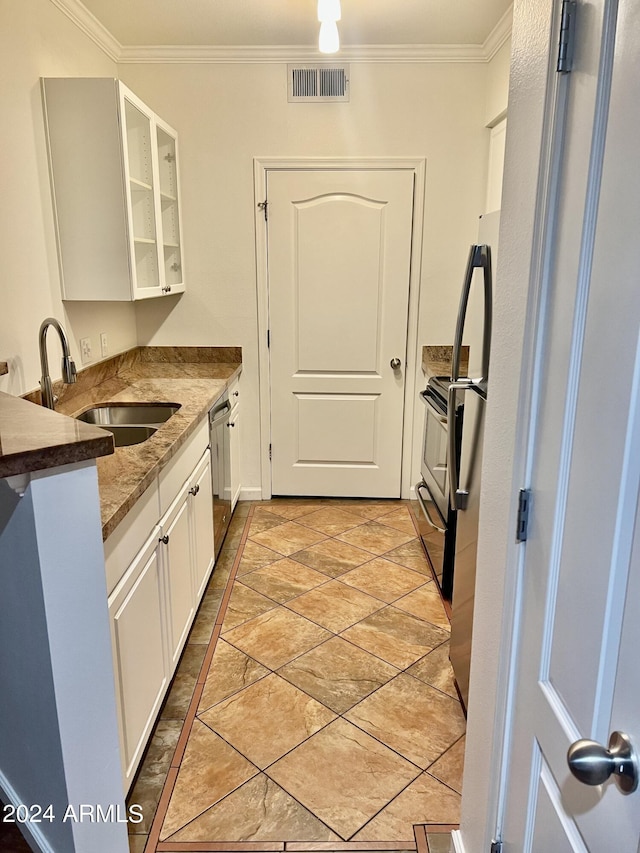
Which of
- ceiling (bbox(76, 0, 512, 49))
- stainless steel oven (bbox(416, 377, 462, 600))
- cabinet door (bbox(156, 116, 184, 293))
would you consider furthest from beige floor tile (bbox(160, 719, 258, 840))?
ceiling (bbox(76, 0, 512, 49))

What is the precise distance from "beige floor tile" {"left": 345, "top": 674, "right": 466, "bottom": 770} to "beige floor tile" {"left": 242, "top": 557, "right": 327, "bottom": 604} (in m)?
0.81

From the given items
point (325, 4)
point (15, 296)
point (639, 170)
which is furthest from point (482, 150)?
point (639, 170)

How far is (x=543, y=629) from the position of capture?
A: 1.00m

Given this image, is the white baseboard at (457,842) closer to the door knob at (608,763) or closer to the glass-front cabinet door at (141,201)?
the door knob at (608,763)

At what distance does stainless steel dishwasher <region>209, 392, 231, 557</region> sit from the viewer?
3.11 metres

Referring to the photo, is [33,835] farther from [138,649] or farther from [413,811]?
[413,811]

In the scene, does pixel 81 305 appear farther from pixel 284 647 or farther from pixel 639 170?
pixel 639 170

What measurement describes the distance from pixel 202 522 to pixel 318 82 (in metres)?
2.69

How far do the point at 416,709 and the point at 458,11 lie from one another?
3.26 m

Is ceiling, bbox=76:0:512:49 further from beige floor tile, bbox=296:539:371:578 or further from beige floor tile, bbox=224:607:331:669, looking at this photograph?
beige floor tile, bbox=224:607:331:669

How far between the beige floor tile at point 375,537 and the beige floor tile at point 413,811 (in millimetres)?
1620

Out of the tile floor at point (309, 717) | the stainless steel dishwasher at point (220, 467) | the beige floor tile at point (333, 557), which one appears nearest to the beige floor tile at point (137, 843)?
the tile floor at point (309, 717)

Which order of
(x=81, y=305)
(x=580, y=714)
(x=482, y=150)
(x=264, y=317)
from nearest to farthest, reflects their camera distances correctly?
(x=580, y=714) < (x=81, y=305) < (x=482, y=150) < (x=264, y=317)

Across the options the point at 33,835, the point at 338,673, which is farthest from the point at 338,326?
the point at 33,835
